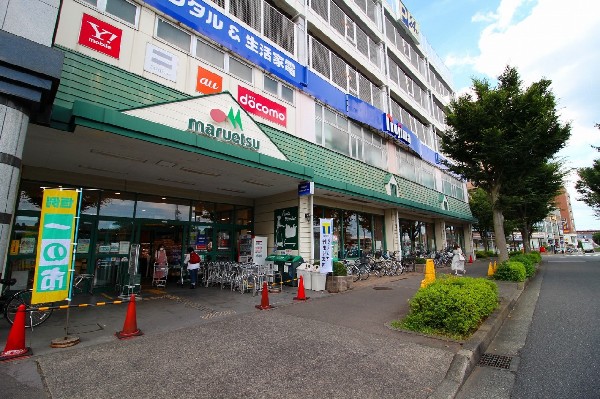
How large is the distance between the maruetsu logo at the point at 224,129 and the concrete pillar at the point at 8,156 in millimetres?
3822

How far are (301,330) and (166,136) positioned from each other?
17.8 feet

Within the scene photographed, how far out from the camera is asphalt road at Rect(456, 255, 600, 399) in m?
3.62

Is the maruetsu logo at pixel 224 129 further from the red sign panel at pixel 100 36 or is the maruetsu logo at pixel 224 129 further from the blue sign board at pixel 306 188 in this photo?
the red sign panel at pixel 100 36

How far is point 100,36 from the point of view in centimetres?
779

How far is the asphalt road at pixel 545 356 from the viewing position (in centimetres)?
362

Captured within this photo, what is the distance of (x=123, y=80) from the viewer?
26.1ft

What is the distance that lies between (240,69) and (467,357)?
11.2 m

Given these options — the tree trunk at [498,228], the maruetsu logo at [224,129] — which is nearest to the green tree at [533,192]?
the tree trunk at [498,228]

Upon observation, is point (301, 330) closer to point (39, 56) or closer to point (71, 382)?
point (71, 382)

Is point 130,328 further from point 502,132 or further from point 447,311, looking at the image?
point 502,132

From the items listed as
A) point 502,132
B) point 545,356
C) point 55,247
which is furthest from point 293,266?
point 502,132

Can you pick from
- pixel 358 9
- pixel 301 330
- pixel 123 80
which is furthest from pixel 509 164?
pixel 123 80

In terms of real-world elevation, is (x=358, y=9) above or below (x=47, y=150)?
above

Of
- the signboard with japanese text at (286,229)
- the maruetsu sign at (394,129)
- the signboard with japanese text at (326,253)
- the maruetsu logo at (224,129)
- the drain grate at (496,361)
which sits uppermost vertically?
the maruetsu sign at (394,129)
